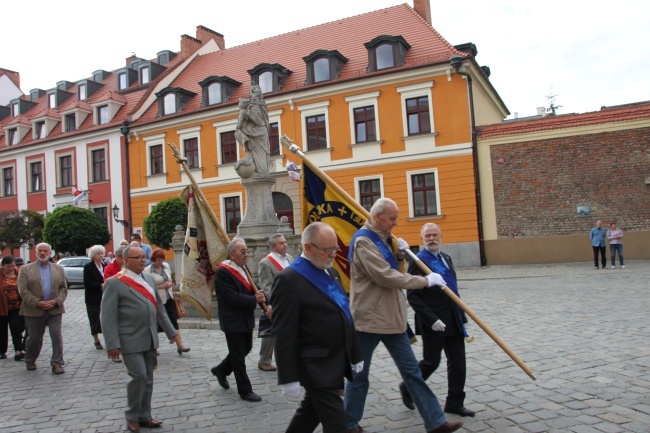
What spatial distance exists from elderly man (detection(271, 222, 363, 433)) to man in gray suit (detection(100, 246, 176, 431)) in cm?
190

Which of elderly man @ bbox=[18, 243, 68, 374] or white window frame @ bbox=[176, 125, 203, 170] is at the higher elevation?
white window frame @ bbox=[176, 125, 203, 170]

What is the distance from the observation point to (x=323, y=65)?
2655 centimetres

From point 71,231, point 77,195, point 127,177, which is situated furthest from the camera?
point 77,195

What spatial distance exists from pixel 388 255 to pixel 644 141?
19332 millimetres

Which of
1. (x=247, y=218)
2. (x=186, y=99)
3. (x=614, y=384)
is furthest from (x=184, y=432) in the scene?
(x=186, y=99)

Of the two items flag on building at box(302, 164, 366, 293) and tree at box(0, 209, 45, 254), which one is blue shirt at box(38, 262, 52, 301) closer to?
flag on building at box(302, 164, 366, 293)

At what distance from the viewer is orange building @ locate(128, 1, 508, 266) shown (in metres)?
23.4

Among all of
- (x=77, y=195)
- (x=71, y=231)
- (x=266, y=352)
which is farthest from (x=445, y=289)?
(x=77, y=195)

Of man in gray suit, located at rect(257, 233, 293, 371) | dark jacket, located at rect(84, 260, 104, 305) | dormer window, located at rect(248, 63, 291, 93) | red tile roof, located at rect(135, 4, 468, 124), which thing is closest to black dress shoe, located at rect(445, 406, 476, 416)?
man in gray suit, located at rect(257, 233, 293, 371)

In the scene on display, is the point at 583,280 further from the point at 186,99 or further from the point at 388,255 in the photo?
the point at 186,99

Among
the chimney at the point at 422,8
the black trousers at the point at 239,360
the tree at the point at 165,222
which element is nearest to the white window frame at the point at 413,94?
the chimney at the point at 422,8

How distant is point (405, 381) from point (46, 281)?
5.58 metres

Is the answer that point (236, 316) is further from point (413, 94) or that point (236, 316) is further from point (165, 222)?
point (165, 222)

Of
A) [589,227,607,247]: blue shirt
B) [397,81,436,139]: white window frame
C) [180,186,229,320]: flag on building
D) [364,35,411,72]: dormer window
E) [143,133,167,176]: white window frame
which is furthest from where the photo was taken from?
[143,133,167,176]: white window frame
